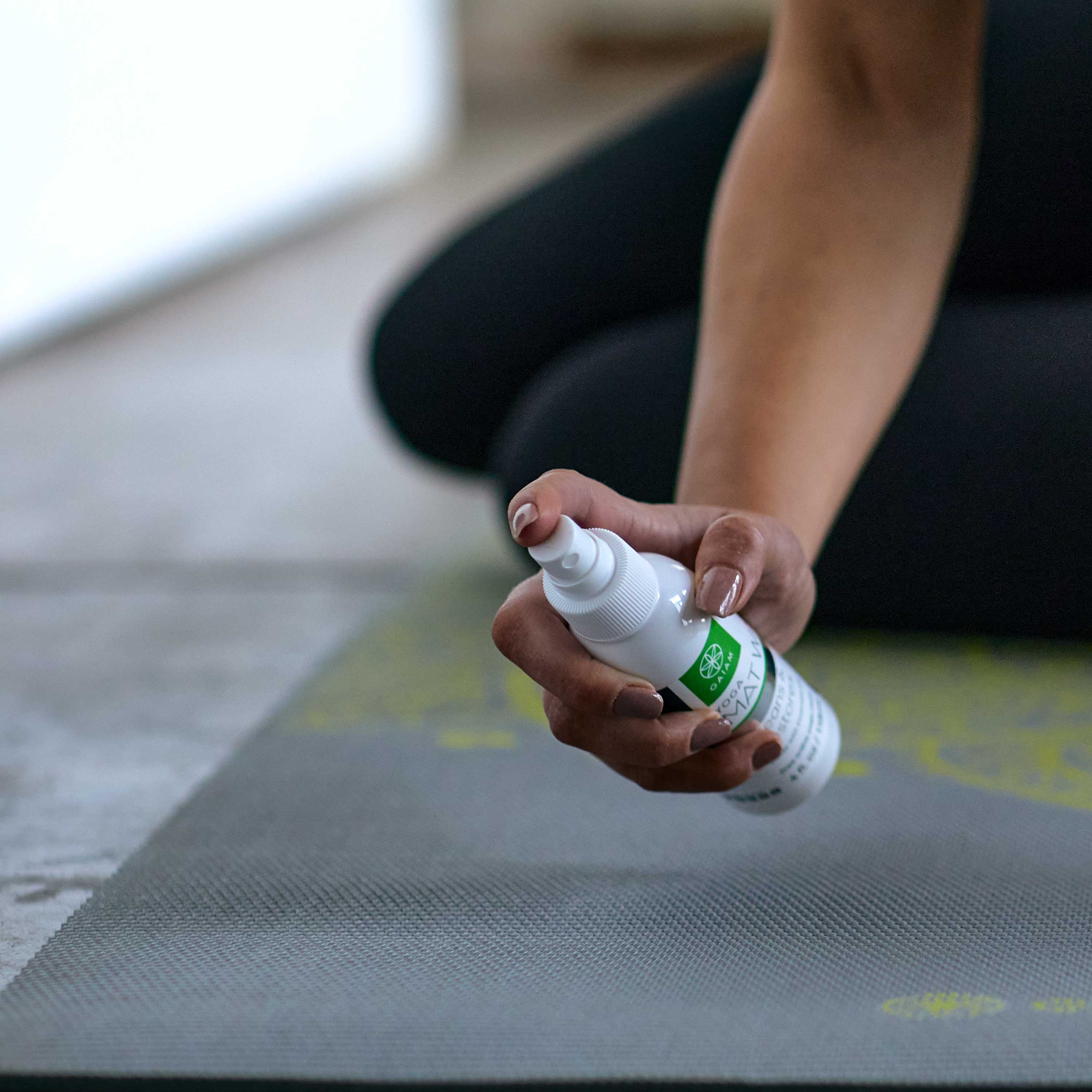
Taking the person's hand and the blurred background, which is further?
the blurred background

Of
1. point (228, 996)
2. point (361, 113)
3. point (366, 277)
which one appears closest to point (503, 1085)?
point (228, 996)

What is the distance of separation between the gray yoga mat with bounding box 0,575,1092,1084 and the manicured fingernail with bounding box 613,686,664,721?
0.40ft

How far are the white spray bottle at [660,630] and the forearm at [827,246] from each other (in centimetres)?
12

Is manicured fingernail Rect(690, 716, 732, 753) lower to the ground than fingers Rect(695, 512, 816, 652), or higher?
lower

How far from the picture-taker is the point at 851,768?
0.72 metres

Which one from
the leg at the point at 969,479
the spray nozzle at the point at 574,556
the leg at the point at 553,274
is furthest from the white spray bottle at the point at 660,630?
the leg at the point at 553,274

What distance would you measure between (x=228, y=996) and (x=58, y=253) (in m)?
2.14

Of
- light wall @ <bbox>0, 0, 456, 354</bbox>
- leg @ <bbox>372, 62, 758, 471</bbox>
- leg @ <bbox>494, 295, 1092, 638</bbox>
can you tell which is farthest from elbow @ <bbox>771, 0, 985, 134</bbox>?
light wall @ <bbox>0, 0, 456, 354</bbox>

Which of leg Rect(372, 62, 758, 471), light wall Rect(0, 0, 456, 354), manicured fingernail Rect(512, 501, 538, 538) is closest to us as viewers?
manicured fingernail Rect(512, 501, 538, 538)

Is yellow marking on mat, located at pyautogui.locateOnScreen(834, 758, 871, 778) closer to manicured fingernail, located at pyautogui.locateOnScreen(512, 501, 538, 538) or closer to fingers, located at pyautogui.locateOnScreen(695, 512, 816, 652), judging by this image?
fingers, located at pyautogui.locateOnScreen(695, 512, 816, 652)

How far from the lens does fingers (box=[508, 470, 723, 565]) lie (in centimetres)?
47

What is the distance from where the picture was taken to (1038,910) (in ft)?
1.88

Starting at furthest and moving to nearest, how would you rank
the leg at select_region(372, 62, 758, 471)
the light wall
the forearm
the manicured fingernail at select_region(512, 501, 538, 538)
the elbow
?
the light wall → the leg at select_region(372, 62, 758, 471) → the elbow → the forearm → the manicured fingernail at select_region(512, 501, 538, 538)

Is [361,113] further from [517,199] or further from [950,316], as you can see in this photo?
[950,316]
